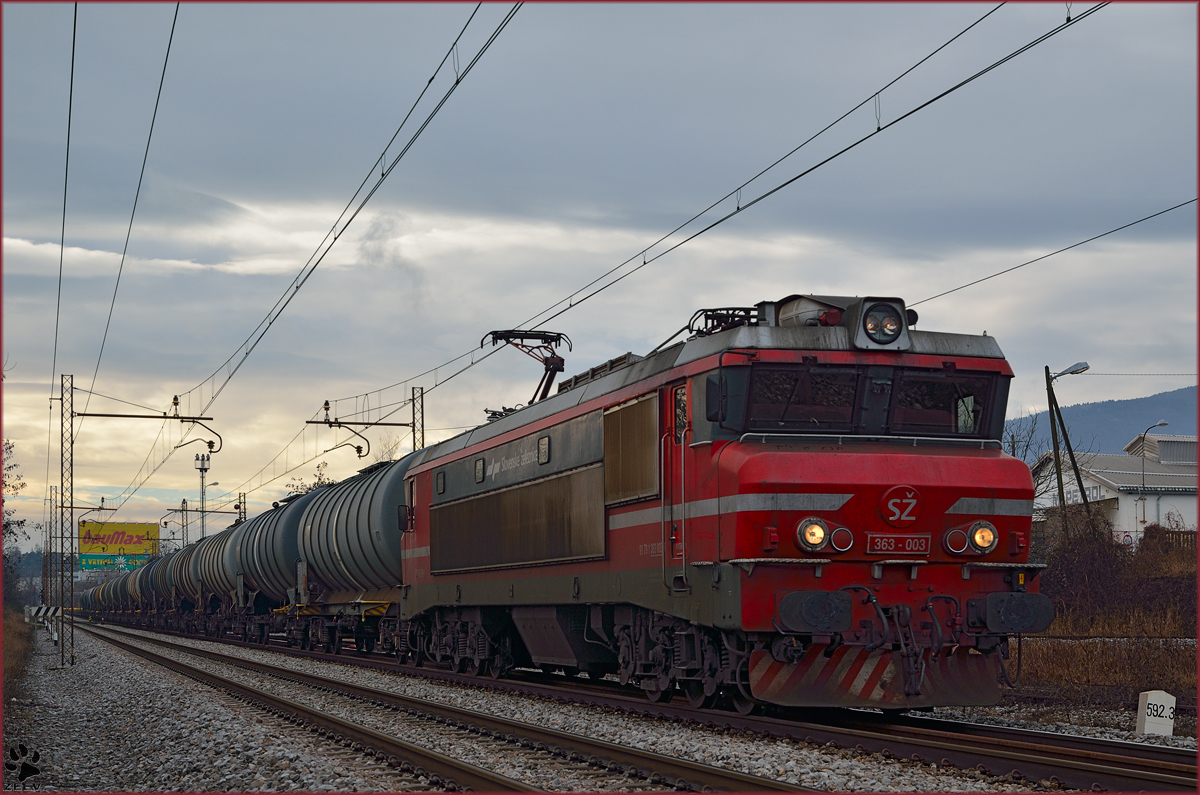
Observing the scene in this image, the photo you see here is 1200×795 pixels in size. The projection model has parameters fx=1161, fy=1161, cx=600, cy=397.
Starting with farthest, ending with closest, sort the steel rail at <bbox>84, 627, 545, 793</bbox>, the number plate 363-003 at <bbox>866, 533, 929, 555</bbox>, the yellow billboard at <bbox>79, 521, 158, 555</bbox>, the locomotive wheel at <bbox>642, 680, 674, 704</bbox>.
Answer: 1. the yellow billboard at <bbox>79, 521, 158, 555</bbox>
2. the locomotive wheel at <bbox>642, 680, 674, 704</bbox>
3. the number plate 363-003 at <bbox>866, 533, 929, 555</bbox>
4. the steel rail at <bbox>84, 627, 545, 793</bbox>

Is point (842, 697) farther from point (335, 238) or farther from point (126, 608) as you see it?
point (126, 608)

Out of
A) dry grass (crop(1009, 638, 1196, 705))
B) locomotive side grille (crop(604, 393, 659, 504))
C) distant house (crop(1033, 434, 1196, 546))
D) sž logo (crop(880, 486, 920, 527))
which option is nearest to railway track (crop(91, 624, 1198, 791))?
sž logo (crop(880, 486, 920, 527))

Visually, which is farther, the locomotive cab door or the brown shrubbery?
the brown shrubbery

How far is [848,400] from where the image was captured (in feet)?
40.7

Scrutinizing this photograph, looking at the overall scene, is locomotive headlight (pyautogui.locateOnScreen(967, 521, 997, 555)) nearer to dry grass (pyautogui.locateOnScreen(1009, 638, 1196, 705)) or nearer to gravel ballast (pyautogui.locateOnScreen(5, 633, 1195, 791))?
gravel ballast (pyautogui.locateOnScreen(5, 633, 1195, 791))

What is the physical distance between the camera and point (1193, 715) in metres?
13.5

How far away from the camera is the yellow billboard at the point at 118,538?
104 metres

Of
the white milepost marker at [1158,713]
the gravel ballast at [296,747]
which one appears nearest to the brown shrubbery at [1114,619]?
the white milepost marker at [1158,713]

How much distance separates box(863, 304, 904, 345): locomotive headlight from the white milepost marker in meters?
→ 4.55

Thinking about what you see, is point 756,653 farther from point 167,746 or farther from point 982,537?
point 167,746

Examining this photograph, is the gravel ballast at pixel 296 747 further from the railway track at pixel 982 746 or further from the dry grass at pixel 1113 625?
the dry grass at pixel 1113 625

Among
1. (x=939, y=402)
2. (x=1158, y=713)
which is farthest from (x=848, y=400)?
(x=1158, y=713)

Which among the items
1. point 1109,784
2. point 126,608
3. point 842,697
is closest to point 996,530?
point 842,697

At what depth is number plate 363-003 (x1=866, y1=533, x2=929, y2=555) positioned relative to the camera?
11797 millimetres
